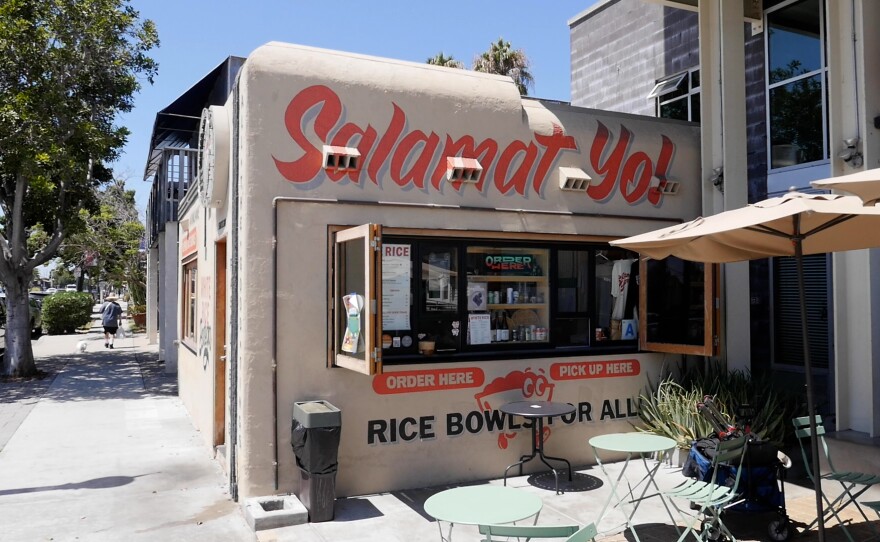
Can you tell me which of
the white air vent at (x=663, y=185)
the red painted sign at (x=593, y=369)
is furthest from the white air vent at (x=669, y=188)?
the red painted sign at (x=593, y=369)

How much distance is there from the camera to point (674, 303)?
793 centimetres

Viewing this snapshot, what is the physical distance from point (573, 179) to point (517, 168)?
2.13 feet

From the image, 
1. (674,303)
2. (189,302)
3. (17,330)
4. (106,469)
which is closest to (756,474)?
(674,303)

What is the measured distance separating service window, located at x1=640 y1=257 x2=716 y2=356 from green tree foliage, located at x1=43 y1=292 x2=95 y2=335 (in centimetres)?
2556

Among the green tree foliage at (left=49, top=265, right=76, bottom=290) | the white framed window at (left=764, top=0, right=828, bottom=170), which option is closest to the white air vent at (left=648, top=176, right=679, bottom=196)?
the white framed window at (left=764, top=0, right=828, bottom=170)

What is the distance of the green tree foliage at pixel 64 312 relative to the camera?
26.6 meters

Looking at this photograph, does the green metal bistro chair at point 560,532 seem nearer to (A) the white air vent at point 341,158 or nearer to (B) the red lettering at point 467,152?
(A) the white air vent at point 341,158

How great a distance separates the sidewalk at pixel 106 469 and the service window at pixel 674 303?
4764mm

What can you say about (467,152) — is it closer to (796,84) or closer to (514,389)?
(514,389)

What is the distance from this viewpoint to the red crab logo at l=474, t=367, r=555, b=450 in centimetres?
697

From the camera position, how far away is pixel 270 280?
6.16 meters

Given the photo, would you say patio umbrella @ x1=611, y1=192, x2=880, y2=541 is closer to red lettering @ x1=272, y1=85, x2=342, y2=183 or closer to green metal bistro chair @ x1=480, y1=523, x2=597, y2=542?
green metal bistro chair @ x1=480, y1=523, x2=597, y2=542

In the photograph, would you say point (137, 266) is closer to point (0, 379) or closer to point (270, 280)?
point (0, 379)

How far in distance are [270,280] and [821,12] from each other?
24.1ft
